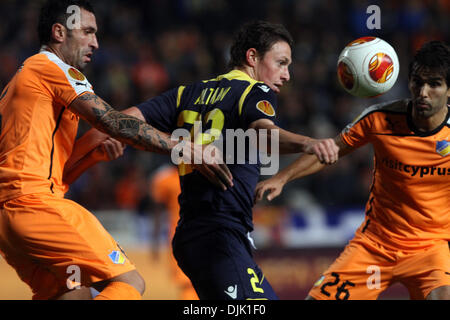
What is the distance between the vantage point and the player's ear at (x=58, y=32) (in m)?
4.79

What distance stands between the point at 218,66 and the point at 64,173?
32.3 feet

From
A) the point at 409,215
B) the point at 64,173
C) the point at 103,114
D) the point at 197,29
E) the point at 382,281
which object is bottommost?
the point at 382,281

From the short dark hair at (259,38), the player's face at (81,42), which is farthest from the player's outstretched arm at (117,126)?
the short dark hair at (259,38)

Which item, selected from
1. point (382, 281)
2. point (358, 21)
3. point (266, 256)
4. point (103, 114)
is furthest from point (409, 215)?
point (358, 21)

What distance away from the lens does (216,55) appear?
14.8 meters

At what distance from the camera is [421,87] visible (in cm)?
526

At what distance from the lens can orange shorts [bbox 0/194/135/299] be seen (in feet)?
14.0

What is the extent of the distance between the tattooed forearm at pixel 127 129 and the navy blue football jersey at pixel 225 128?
253 mm

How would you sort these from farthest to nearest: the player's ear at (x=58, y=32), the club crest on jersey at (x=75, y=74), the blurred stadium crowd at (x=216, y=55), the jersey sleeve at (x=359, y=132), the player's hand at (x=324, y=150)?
the blurred stadium crowd at (x=216, y=55)
the jersey sleeve at (x=359, y=132)
the player's ear at (x=58, y=32)
the club crest on jersey at (x=75, y=74)
the player's hand at (x=324, y=150)

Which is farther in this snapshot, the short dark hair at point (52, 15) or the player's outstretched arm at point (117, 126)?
the short dark hair at point (52, 15)

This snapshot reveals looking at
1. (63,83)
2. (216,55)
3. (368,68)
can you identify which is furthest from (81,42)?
(216,55)

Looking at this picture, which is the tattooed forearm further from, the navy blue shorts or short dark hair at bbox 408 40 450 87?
short dark hair at bbox 408 40 450 87

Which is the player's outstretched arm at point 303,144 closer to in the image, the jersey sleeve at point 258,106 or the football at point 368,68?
the jersey sleeve at point 258,106
